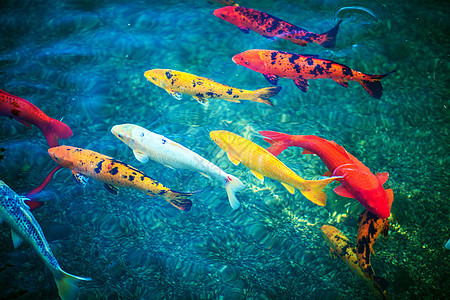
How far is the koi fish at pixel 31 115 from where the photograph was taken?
144 inches

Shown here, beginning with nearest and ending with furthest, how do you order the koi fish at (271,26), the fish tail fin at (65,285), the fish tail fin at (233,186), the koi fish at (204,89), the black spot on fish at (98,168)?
the fish tail fin at (65,285) → the fish tail fin at (233,186) → the black spot on fish at (98,168) → the koi fish at (204,89) → the koi fish at (271,26)

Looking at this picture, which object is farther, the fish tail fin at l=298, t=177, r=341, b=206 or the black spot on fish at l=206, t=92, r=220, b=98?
the black spot on fish at l=206, t=92, r=220, b=98

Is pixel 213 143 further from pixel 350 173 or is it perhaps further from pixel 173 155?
pixel 350 173

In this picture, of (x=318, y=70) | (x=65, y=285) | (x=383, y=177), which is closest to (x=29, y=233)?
(x=65, y=285)

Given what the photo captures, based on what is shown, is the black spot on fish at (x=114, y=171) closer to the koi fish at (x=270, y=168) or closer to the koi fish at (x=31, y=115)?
the koi fish at (x=31, y=115)

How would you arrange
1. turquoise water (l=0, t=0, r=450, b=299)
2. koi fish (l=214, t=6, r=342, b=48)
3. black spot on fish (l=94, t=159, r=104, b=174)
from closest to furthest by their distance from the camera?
black spot on fish (l=94, t=159, r=104, b=174) < turquoise water (l=0, t=0, r=450, b=299) < koi fish (l=214, t=6, r=342, b=48)

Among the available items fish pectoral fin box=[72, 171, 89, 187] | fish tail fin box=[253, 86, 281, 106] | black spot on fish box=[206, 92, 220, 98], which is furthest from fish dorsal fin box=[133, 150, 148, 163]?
fish tail fin box=[253, 86, 281, 106]

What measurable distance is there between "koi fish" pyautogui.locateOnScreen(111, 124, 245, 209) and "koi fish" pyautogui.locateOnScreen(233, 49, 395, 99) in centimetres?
155

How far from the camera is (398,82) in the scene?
15.5ft

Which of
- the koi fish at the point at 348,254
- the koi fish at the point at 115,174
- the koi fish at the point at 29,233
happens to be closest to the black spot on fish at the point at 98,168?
the koi fish at the point at 115,174

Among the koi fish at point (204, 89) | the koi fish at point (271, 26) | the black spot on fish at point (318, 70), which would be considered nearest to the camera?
the black spot on fish at point (318, 70)

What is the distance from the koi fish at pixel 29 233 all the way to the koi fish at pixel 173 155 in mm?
1314

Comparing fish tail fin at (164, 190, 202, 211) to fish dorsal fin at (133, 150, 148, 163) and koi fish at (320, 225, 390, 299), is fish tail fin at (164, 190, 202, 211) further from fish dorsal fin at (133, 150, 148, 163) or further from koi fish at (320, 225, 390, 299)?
koi fish at (320, 225, 390, 299)

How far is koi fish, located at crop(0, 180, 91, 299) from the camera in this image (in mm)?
2932
